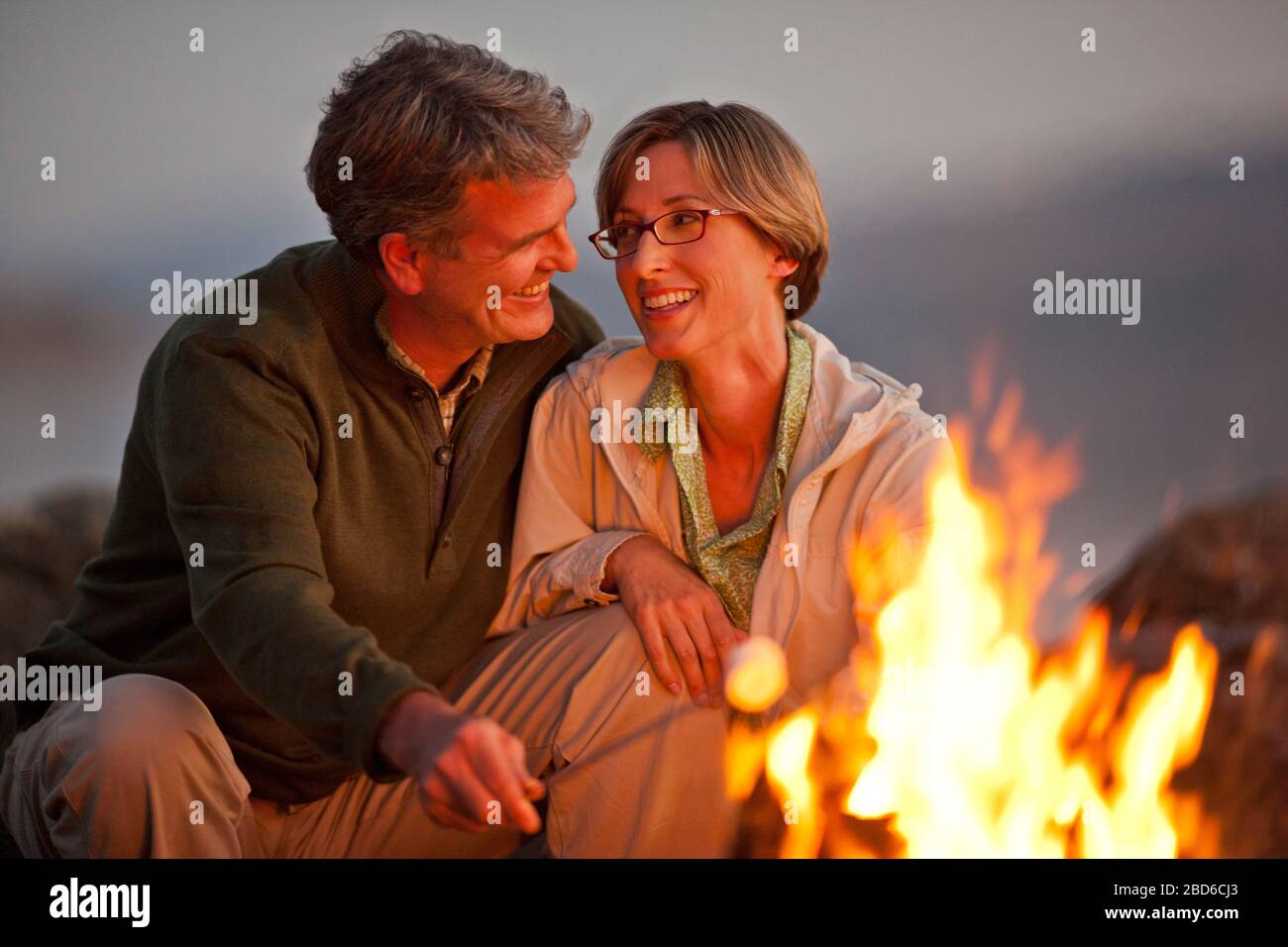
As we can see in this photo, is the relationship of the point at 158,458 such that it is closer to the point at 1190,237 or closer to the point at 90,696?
the point at 90,696

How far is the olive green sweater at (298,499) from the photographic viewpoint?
7.57ft

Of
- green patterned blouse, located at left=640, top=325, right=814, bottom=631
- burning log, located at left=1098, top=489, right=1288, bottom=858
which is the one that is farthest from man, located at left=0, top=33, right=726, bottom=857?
burning log, located at left=1098, top=489, right=1288, bottom=858

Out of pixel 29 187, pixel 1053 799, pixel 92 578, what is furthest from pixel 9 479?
pixel 1053 799

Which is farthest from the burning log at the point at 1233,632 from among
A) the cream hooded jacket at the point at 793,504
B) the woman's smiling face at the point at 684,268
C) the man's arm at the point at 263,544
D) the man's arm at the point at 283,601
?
the man's arm at the point at 263,544

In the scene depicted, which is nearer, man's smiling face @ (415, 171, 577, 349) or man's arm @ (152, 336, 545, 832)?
man's arm @ (152, 336, 545, 832)

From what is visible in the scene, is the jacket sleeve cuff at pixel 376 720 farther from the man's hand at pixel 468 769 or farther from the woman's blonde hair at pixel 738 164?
the woman's blonde hair at pixel 738 164

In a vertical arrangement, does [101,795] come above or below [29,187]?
below

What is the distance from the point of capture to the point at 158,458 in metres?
2.45

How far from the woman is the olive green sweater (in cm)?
12

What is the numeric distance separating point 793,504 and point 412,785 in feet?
3.26

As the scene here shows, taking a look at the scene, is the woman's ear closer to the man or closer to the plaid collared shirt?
the man

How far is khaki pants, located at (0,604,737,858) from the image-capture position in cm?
233

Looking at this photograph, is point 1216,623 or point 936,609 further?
point 1216,623

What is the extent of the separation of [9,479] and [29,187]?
0.96 m
